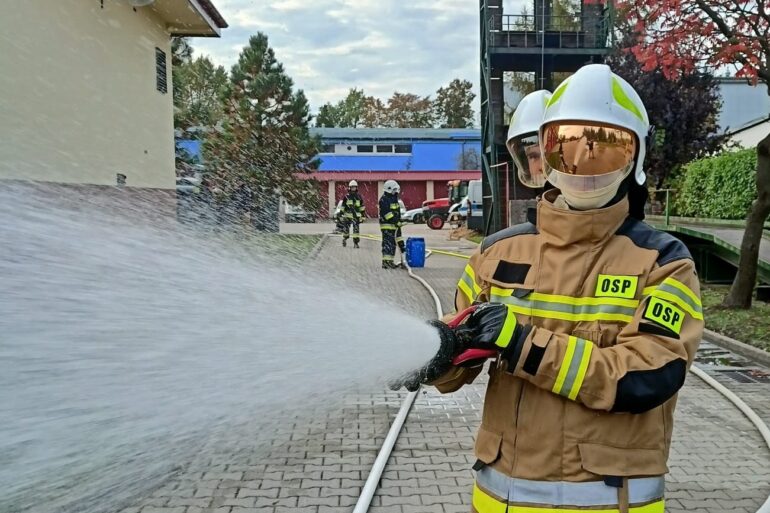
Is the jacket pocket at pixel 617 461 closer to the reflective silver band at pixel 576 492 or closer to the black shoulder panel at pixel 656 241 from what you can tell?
the reflective silver band at pixel 576 492

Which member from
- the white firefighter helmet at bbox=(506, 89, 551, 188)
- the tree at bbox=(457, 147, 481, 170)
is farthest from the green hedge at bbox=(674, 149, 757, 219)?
the tree at bbox=(457, 147, 481, 170)

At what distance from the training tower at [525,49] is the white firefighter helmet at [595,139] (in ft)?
58.7

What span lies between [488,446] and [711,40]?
8.25 metres

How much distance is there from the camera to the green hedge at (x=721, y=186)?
16.1 metres

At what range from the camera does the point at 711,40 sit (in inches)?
336

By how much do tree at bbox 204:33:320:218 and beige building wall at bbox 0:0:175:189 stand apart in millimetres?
12954

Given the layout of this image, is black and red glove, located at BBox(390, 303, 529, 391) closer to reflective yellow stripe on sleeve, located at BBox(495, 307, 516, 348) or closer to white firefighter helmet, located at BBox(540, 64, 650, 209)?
reflective yellow stripe on sleeve, located at BBox(495, 307, 516, 348)

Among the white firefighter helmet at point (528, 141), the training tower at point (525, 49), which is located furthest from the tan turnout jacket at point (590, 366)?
the training tower at point (525, 49)

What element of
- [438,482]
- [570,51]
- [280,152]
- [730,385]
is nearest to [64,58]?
[438,482]

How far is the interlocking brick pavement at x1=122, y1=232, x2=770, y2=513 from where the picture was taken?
3.98m

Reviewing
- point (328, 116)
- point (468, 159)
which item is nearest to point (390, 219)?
point (468, 159)

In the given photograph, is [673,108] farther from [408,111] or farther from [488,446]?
[408,111]

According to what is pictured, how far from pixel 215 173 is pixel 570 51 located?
13.0 meters

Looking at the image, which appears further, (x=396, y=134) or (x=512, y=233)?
(x=396, y=134)
